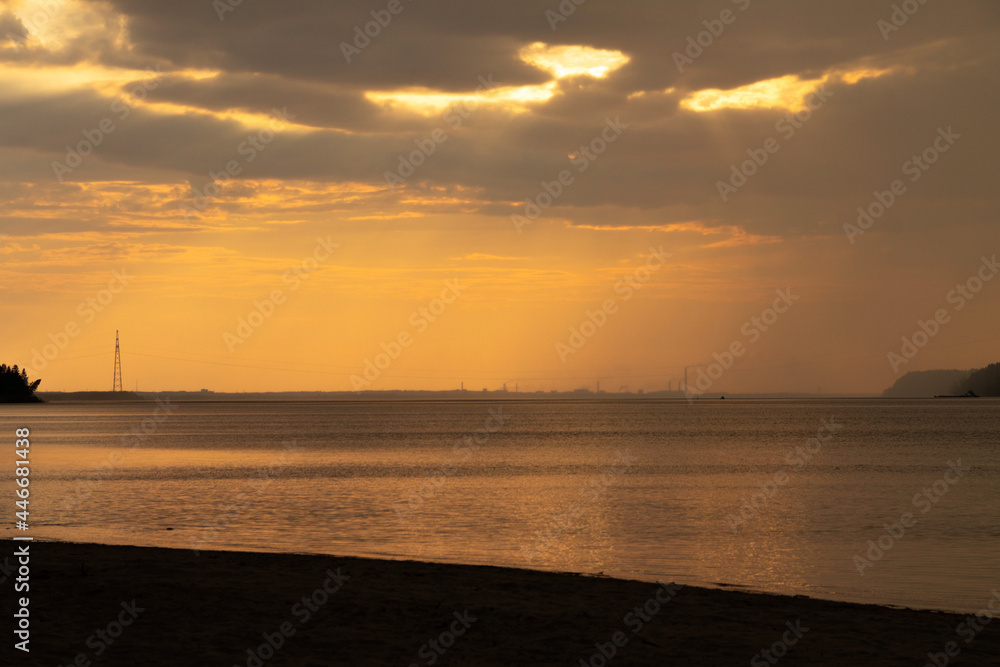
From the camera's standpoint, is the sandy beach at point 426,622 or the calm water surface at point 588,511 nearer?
the sandy beach at point 426,622

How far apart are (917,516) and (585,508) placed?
14.8 m

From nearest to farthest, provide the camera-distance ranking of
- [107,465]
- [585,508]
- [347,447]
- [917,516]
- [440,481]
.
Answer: [917,516], [585,508], [440,481], [107,465], [347,447]

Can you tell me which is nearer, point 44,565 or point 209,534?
point 44,565

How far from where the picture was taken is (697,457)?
79.1 meters

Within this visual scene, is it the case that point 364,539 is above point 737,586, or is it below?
above

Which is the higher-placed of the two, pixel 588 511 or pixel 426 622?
pixel 426 622

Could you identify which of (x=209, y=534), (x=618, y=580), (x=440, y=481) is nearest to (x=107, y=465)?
(x=440, y=481)

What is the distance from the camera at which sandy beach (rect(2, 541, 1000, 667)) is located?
13.9m

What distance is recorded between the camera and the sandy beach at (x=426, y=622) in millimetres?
13898

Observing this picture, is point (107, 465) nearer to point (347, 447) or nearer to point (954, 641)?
point (347, 447)

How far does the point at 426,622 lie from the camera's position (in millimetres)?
15930

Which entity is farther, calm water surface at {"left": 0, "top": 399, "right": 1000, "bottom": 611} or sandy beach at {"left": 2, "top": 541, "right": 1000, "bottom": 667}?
calm water surface at {"left": 0, "top": 399, "right": 1000, "bottom": 611}

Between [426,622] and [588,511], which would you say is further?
[588,511]

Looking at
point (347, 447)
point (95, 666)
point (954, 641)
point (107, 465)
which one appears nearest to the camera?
point (95, 666)
